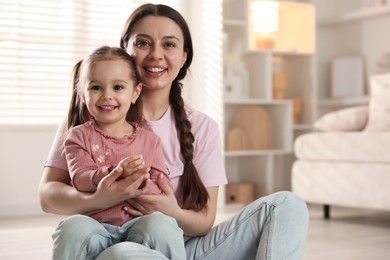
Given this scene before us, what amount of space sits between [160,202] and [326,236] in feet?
5.29

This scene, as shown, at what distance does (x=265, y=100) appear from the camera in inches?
167

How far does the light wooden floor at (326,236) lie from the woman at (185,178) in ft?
2.73

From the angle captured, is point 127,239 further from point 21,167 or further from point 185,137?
point 21,167

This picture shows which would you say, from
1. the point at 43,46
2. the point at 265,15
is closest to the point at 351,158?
the point at 265,15

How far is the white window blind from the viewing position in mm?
3781

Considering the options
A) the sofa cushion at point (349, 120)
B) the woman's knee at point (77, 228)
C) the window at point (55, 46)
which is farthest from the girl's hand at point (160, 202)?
the window at point (55, 46)

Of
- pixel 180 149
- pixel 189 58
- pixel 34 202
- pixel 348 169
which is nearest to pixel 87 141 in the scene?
pixel 180 149

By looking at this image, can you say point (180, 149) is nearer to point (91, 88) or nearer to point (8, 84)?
point (91, 88)

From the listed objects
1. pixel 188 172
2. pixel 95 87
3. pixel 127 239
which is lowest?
pixel 127 239

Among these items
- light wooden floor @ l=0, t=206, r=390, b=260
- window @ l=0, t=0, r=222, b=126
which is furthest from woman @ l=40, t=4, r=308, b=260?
window @ l=0, t=0, r=222, b=126

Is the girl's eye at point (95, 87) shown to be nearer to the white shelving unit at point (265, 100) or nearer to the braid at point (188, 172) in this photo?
the braid at point (188, 172)

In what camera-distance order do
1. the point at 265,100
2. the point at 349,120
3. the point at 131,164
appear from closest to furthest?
1. the point at 131,164
2. the point at 349,120
3. the point at 265,100

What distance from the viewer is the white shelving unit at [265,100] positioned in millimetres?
4223

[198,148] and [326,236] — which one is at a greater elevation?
[198,148]
